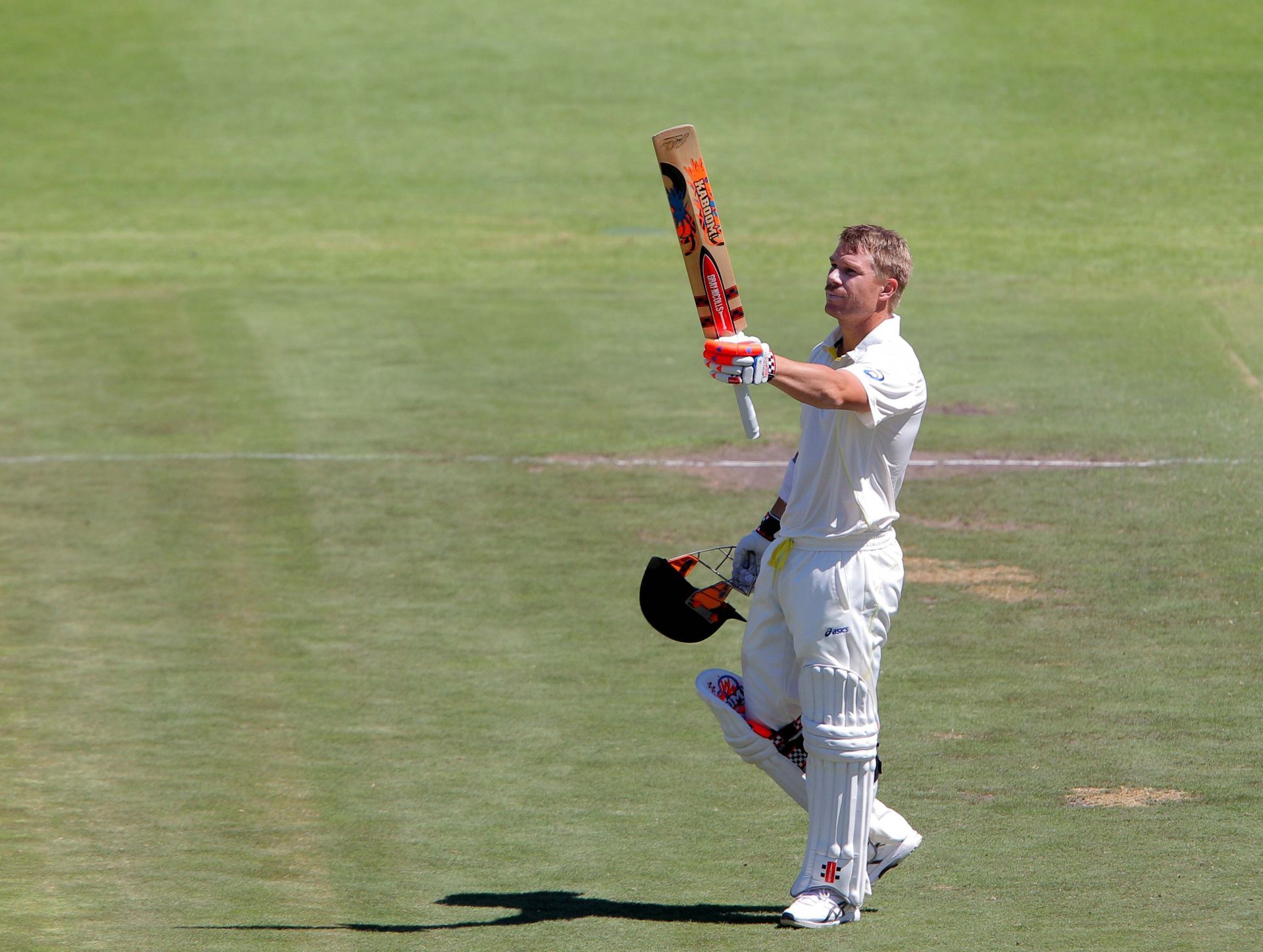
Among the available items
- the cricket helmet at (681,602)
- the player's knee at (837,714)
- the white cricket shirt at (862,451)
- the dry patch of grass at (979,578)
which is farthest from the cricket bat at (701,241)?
the dry patch of grass at (979,578)

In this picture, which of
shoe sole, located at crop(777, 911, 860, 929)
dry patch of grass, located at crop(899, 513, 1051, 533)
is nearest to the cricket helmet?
shoe sole, located at crop(777, 911, 860, 929)

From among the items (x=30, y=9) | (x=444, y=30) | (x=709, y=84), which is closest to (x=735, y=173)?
(x=709, y=84)

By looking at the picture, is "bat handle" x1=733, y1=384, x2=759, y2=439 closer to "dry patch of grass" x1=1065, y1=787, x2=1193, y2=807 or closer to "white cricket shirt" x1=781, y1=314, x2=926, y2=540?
"white cricket shirt" x1=781, y1=314, x2=926, y2=540

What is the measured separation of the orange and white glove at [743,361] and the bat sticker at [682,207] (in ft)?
2.17

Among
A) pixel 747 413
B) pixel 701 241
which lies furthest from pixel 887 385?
A: pixel 701 241

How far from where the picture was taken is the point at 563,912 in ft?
20.8

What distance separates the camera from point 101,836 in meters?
7.14

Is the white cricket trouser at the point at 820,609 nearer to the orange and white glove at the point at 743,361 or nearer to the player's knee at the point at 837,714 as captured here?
the player's knee at the point at 837,714

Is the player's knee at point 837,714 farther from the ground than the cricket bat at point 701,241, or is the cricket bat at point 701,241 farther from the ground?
the cricket bat at point 701,241

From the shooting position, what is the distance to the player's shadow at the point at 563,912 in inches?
243

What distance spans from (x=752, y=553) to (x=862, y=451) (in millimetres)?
735

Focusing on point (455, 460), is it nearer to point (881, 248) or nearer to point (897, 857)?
point (897, 857)

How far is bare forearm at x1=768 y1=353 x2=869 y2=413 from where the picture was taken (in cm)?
563

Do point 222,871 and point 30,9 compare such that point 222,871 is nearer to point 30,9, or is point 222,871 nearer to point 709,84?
point 709,84
